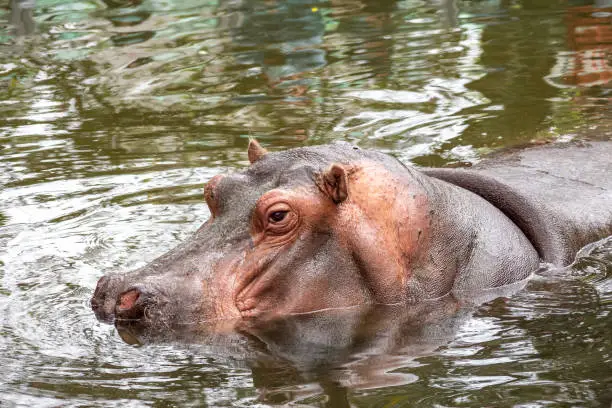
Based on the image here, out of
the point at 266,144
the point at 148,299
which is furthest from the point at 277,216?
the point at 266,144

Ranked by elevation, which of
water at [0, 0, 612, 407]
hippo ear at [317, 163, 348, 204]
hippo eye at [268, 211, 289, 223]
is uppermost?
hippo ear at [317, 163, 348, 204]

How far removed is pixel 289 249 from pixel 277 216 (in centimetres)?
19

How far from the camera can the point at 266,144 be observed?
9.56 metres

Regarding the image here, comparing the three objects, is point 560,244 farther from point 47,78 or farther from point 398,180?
point 47,78

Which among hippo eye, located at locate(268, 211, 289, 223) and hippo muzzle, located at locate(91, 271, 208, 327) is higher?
hippo eye, located at locate(268, 211, 289, 223)

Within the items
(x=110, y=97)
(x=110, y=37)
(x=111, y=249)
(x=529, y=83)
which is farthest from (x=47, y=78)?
(x=111, y=249)

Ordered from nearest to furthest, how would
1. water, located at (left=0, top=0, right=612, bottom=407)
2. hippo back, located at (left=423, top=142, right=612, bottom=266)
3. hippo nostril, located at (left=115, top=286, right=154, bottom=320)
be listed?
water, located at (left=0, top=0, right=612, bottom=407) → hippo nostril, located at (left=115, top=286, right=154, bottom=320) → hippo back, located at (left=423, top=142, right=612, bottom=266)

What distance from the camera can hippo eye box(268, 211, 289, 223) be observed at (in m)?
5.76

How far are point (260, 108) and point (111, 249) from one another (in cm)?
402

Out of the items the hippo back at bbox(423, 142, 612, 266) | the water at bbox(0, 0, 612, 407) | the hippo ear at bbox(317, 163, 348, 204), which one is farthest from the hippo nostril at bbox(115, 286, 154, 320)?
the hippo back at bbox(423, 142, 612, 266)

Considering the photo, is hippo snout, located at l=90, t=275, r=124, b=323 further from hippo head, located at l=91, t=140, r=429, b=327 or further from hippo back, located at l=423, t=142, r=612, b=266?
hippo back, located at l=423, t=142, r=612, b=266

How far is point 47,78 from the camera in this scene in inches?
504

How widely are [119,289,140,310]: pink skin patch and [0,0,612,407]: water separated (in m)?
0.14

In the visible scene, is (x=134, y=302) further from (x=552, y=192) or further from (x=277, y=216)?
(x=552, y=192)
